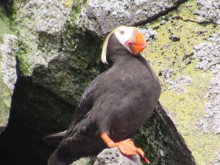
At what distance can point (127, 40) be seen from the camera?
538 cm

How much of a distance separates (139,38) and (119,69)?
29cm

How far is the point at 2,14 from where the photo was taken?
6562mm

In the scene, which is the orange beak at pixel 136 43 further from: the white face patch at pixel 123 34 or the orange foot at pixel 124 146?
the orange foot at pixel 124 146

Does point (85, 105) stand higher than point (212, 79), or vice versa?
point (85, 105)

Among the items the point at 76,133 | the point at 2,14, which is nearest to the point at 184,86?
the point at 76,133

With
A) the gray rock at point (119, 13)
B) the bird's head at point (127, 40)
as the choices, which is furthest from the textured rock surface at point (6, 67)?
the bird's head at point (127, 40)

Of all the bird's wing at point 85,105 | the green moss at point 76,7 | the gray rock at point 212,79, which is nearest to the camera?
the gray rock at point 212,79

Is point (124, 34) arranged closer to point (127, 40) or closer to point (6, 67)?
point (127, 40)

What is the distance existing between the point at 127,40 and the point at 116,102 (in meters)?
0.56

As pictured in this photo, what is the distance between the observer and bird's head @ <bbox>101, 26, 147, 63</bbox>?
5.32 meters

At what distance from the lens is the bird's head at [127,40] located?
532 cm

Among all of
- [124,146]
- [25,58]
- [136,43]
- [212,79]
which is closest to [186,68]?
[212,79]

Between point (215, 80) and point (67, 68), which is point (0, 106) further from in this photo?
point (215, 80)

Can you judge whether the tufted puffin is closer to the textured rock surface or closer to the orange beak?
the orange beak
